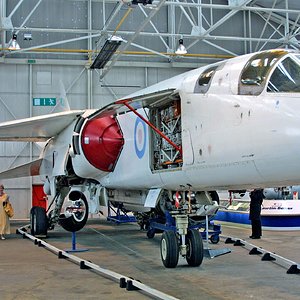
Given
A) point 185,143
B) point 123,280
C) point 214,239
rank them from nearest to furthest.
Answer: point 123,280 < point 185,143 < point 214,239

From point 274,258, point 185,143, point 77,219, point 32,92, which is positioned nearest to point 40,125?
point 77,219

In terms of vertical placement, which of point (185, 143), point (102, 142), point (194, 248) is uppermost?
point (102, 142)

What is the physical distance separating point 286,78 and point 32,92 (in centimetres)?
1621

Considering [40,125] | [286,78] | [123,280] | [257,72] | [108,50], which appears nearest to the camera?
[286,78]

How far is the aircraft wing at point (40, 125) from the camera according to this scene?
1041cm

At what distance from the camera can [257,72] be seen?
5352 millimetres

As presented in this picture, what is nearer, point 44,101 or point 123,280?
point 123,280

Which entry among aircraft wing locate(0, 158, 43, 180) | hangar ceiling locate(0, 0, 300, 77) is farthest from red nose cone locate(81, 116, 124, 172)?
hangar ceiling locate(0, 0, 300, 77)

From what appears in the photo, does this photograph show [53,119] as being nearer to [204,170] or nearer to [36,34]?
[204,170]

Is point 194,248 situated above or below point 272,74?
below

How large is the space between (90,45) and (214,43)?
550cm

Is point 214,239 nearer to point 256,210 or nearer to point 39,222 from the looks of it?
point 256,210

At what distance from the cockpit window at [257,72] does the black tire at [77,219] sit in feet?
21.4

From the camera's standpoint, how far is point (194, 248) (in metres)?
7.26
